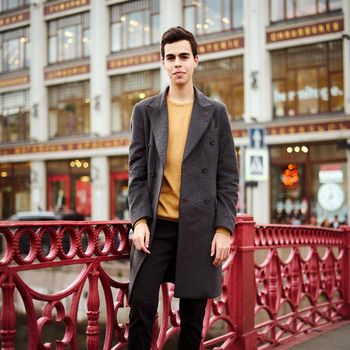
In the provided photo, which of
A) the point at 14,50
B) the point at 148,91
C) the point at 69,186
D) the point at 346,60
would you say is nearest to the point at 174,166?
the point at 346,60

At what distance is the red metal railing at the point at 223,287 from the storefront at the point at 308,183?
13965 mm

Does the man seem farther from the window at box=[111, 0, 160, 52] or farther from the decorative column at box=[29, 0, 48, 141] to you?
the decorative column at box=[29, 0, 48, 141]

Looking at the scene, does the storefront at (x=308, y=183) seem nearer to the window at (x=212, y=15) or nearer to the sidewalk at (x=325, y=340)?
the window at (x=212, y=15)

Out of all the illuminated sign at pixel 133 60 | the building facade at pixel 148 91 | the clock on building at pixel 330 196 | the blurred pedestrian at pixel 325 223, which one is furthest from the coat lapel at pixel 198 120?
the illuminated sign at pixel 133 60

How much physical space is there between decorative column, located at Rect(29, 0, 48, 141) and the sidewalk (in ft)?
82.1

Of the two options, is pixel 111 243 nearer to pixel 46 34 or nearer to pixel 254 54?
pixel 254 54

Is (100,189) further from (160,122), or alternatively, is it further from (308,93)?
(160,122)

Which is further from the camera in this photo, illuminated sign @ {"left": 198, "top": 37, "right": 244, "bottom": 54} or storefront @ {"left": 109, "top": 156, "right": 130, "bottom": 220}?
storefront @ {"left": 109, "top": 156, "right": 130, "bottom": 220}

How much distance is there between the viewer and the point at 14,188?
31812 mm

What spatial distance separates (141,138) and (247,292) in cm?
223

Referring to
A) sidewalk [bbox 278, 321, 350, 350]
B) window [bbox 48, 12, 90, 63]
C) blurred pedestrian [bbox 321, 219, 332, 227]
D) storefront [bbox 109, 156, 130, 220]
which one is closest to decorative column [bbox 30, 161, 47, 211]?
storefront [bbox 109, 156, 130, 220]

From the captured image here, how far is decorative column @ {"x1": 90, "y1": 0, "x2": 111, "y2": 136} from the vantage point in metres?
28.3

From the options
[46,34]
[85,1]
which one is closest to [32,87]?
[46,34]

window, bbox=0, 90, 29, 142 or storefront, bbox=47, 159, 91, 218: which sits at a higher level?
window, bbox=0, 90, 29, 142
